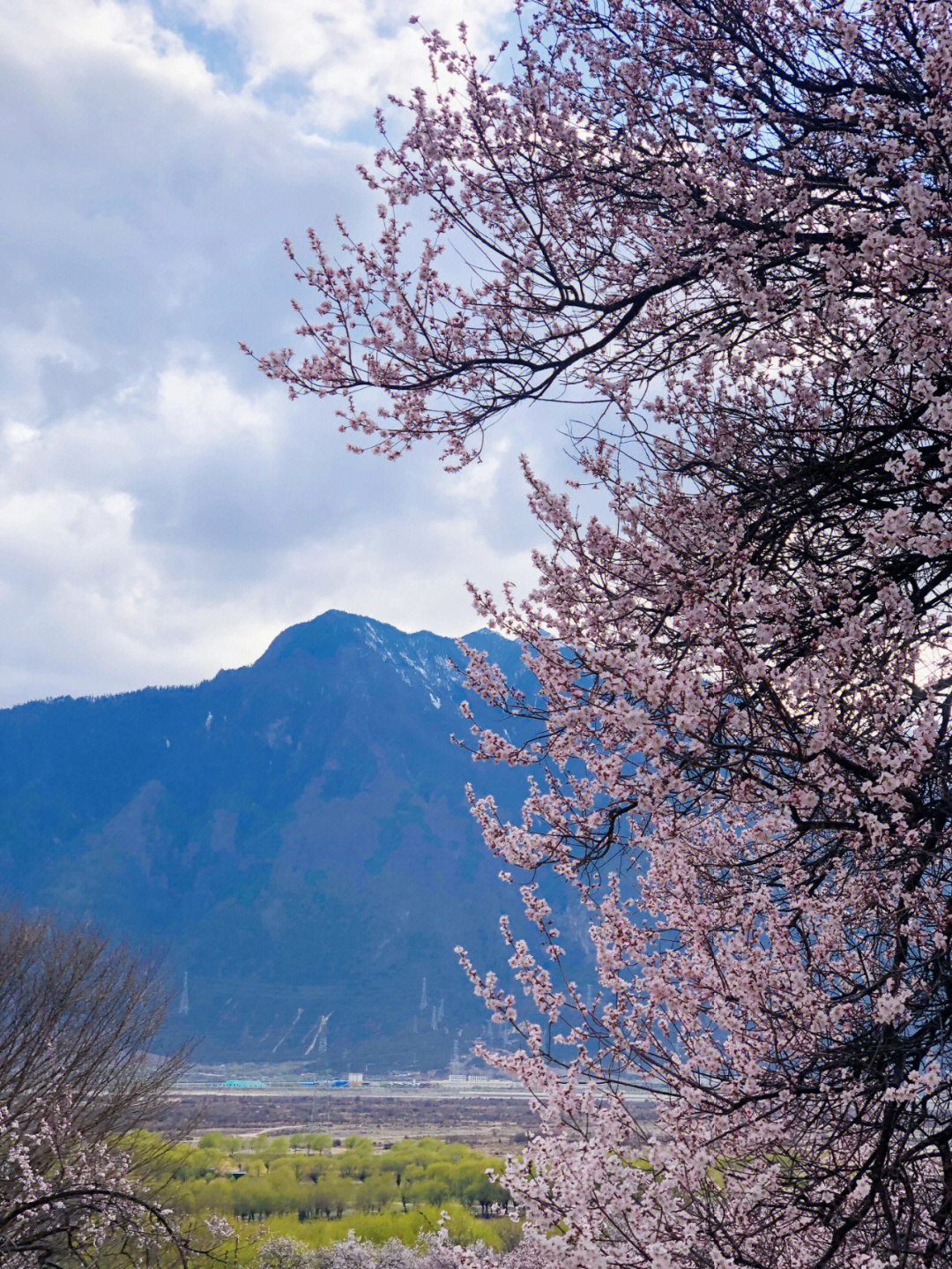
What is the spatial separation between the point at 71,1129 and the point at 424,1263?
21824 millimetres

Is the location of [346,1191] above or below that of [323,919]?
below

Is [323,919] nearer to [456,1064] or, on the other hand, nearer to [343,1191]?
[456,1064]

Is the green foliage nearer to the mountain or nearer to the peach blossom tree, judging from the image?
the peach blossom tree

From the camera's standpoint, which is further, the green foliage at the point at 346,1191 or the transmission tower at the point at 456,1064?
the transmission tower at the point at 456,1064

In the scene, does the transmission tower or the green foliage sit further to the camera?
the transmission tower

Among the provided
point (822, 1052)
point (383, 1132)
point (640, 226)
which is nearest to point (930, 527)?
point (822, 1052)

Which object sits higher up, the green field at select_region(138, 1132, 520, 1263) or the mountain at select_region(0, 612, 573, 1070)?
the mountain at select_region(0, 612, 573, 1070)

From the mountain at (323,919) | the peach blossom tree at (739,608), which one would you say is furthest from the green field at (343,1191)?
the mountain at (323,919)

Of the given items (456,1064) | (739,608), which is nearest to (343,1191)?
(739,608)

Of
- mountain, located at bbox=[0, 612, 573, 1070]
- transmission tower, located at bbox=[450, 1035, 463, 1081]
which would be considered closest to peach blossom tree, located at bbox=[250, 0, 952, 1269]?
transmission tower, located at bbox=[450, 1035, 463, 1081]

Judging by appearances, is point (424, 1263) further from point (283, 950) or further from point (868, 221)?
point (283, 950)

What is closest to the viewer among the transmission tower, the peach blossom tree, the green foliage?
the peach blossom tree

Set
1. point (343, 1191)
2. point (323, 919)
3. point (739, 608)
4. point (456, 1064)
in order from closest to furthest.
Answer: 1. point (739, 608)
2. point (343, 1191)
3. point (456, 1064)
4. point (323, 919)

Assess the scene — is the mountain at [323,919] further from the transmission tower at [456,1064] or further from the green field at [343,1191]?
the green field at [343,1191]
